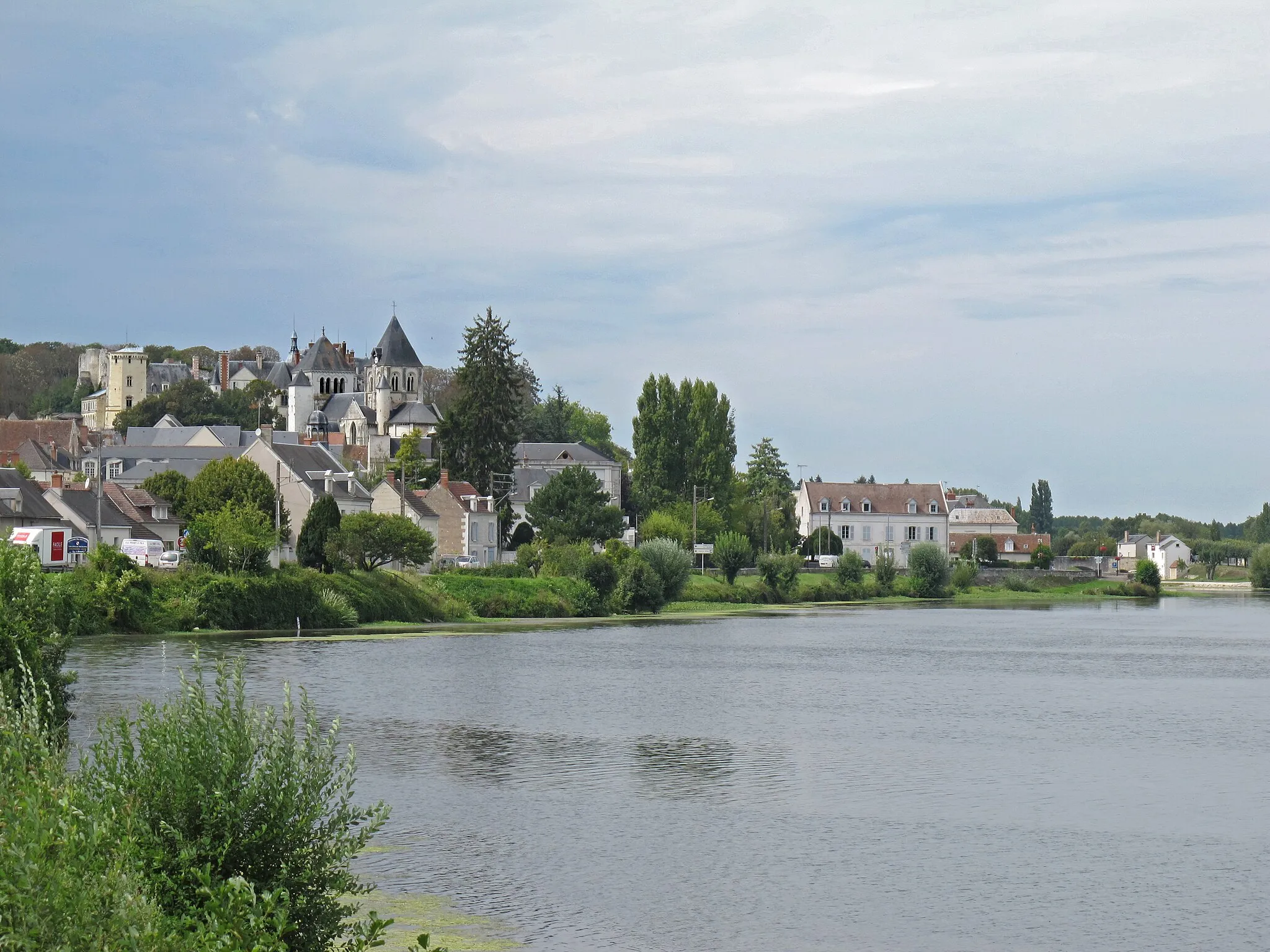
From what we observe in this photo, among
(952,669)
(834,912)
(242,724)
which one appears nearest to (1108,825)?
(834,912)

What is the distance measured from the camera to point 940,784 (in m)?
26.1

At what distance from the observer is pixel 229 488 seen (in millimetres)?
89750

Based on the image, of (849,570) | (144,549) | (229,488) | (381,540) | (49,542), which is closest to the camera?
(49,542)

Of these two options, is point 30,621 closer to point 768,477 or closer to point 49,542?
point 49,542

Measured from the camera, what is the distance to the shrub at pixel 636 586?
84250 millimetres

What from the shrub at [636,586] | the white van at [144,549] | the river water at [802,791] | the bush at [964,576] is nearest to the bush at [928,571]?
the bush at [964,576]

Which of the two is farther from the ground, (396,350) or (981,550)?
(396,350)

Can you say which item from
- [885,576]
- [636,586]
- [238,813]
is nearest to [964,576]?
[885,576]

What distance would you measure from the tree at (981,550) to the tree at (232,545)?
94681 millimetres

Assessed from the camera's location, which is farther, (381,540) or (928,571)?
(928,571)

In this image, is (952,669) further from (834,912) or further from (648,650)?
(834,912)

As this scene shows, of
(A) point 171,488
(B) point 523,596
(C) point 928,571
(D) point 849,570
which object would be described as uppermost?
(A) point 171,488

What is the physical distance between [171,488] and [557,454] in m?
58.6

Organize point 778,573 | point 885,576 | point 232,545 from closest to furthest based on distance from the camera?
1. point 232,545
2. point 778,573
3. point 885,576
